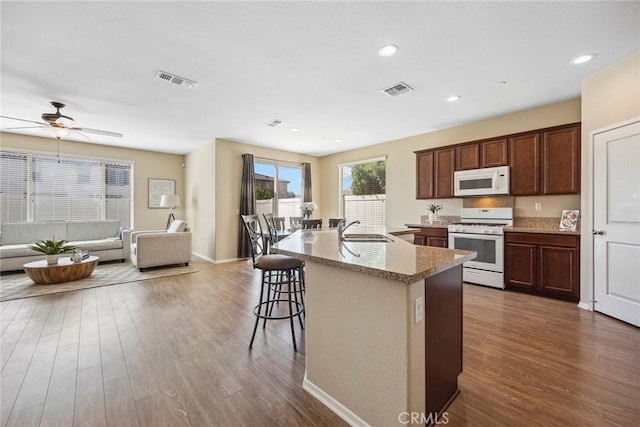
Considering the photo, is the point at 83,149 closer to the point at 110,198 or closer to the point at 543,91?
the point at 110,198

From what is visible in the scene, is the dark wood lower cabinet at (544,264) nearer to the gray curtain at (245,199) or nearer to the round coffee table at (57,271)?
the gray curtain at (245,199)

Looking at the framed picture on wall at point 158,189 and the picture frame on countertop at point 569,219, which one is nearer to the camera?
the picture frame on countertop at point 569,219

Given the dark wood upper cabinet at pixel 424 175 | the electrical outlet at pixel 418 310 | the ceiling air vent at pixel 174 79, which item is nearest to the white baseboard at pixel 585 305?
the dark wood upper cabinet at pixel 424 175

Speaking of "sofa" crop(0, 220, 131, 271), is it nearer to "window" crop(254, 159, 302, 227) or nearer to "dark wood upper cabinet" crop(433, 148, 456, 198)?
"window" crop(254, 159, 302, 227)

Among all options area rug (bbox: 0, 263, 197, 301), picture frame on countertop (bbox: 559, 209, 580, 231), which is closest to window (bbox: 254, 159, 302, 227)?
area rug (bbox: 0, 263, 197, 301)

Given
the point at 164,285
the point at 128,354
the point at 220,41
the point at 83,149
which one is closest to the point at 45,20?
the point at 220,41

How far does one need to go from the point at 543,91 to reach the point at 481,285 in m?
2.78

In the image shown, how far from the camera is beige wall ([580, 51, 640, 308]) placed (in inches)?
108

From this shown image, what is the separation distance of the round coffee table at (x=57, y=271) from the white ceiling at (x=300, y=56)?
7.68 feet

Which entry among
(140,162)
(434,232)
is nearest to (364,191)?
(434,232)

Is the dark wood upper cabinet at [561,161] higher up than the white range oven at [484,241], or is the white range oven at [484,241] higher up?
the dark wood upper cabinet at [561,161]

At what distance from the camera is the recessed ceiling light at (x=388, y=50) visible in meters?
2.50

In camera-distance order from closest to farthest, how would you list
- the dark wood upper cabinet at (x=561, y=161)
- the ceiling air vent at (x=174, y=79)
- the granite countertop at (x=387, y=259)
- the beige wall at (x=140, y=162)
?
the granite countertop at (x=387, y=259)
the ceiling air vent at (x=174, y=79)
the dark wood upper cabinet at (x=561, y=161)
the beige wall at (x=140, y=162)

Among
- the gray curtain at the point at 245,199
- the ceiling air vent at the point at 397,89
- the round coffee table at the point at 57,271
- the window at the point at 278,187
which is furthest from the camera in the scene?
the window at the point at 278,187
